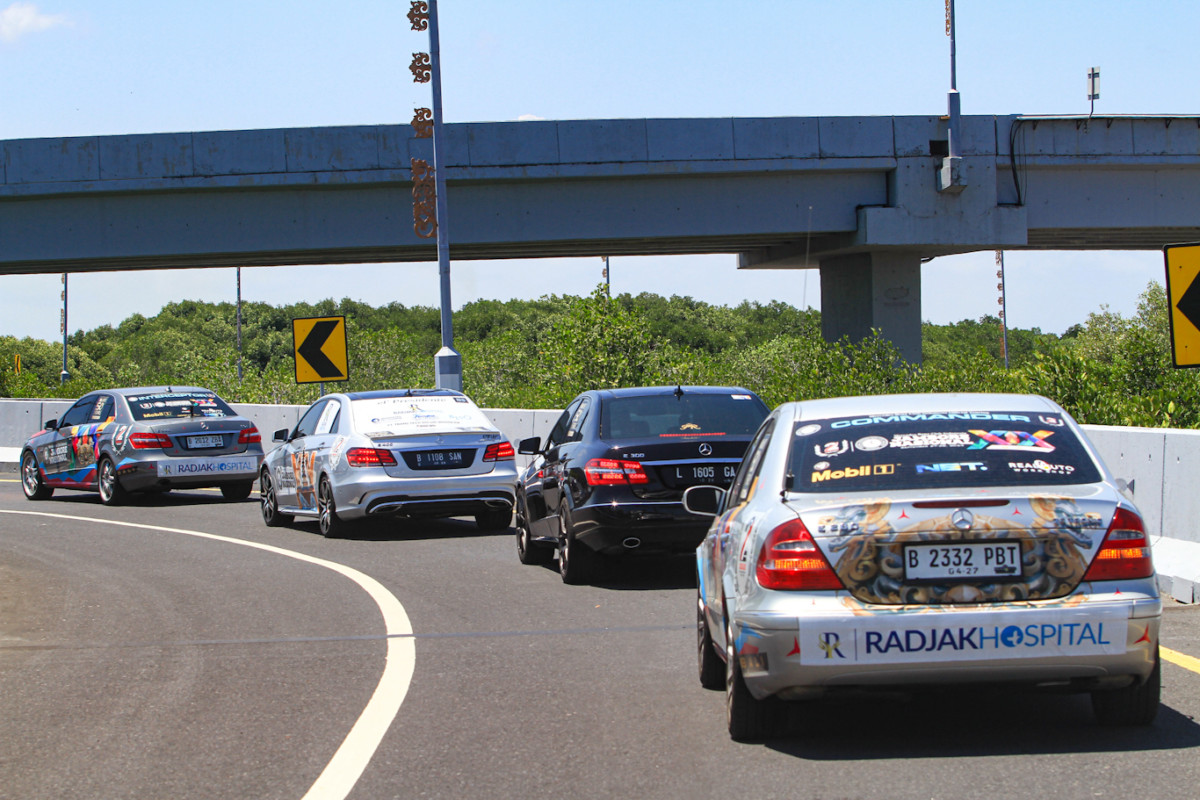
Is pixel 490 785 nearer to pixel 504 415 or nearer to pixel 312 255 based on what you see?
pixel 504 415

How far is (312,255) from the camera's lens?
113 ft

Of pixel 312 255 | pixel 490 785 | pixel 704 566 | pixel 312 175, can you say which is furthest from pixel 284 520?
pixel 312 255

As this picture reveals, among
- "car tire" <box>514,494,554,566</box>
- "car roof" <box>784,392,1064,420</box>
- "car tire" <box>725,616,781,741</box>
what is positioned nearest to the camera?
"car tire" <box>725,616,781,741</box>

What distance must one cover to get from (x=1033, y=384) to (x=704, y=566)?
46.5 ft

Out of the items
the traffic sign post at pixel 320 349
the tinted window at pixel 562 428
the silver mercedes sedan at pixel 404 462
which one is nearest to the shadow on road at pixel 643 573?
the tinted window at pixel 562 428

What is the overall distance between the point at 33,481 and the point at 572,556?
43.9ft

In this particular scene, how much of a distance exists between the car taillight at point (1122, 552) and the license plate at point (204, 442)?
611 inches

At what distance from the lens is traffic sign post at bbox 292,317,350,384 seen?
22.4 meters

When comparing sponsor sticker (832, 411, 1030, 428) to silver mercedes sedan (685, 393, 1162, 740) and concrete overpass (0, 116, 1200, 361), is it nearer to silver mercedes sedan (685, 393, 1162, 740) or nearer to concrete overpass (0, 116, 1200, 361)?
silver mercedes sedan (685, 393, 1162, 740)

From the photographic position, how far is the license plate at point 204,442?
62.6ft

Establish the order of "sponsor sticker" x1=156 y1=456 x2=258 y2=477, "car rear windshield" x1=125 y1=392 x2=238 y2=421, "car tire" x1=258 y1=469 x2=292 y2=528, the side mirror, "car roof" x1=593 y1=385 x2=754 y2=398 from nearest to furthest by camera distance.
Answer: the side mirror < "car roof" x1=593 y1=385 x2=754 y2=398 < "car tire" x1=258 y1=469 x2=292 y2=528 < "sponsor sticker" x1=156 y1=456 x2=258 y2=477 < "car rear windshield" x1=125 y1=392 x2=238 y2=421

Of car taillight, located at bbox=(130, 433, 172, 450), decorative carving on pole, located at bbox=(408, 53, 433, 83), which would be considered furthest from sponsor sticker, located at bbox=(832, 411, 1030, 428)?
decorative carving on pole, located at bbox=(408, 53, 433, 83)

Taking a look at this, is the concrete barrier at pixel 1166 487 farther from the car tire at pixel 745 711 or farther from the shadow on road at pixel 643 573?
the car tire at pixel 745 711

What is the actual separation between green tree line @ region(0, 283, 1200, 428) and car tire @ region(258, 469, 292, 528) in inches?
384
